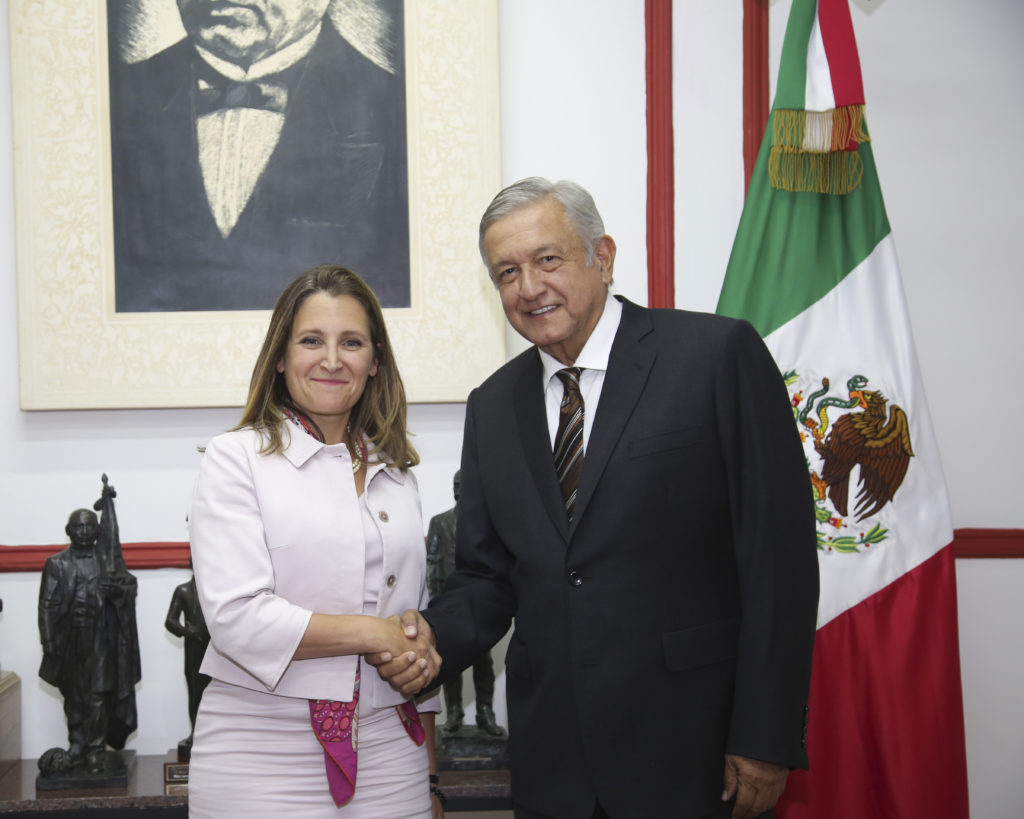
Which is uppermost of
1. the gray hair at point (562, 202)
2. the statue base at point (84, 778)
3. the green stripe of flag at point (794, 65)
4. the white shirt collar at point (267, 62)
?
the white shirt collar at point (267, 62)

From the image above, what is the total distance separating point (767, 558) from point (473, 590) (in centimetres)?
66

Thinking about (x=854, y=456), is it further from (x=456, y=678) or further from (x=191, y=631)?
(x=191, y=631)

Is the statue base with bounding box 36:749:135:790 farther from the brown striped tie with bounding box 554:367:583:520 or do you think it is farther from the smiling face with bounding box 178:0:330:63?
the smiling face with bounding box 178:0:330:63

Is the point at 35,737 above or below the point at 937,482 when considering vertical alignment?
below

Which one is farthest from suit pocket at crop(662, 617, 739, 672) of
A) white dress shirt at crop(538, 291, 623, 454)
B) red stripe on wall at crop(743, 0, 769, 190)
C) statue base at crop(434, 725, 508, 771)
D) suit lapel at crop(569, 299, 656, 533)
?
red stripe on wall at crop(743, 0, 769, 190)

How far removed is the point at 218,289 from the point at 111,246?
0.40 metres

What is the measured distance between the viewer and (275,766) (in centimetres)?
157

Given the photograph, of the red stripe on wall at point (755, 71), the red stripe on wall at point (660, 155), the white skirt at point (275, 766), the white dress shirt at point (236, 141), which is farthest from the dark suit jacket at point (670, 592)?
the white dress shirt at point (236, 141)

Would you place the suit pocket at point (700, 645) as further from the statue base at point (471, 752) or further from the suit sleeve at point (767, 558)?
the statue base at point (471, 752)

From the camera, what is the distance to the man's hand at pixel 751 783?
146 cm

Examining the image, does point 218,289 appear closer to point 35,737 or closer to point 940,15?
point 35,737

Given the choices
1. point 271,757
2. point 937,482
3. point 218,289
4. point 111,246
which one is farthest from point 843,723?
point 111,246

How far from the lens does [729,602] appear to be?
5.13ft

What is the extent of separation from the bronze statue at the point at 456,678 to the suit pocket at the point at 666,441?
1.12 m
